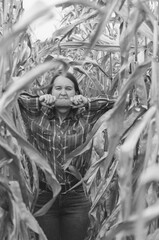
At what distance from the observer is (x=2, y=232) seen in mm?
895

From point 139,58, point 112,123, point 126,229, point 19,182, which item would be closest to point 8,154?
point 19,182

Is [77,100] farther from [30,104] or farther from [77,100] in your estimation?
[30,104]

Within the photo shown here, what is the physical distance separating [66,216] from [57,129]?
262 millimetres

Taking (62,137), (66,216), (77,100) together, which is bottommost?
(66,216)

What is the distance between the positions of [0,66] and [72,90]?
1.71 ft

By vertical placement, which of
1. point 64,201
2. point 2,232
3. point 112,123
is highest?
point 112,123

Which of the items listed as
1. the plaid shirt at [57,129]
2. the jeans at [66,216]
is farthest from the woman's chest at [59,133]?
the jeans at [66,216]

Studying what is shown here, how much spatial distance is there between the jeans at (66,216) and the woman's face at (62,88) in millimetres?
284

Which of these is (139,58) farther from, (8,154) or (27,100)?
(8,154)

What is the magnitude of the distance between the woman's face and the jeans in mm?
284

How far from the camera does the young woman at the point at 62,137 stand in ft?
4.36

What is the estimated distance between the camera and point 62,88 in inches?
51.7

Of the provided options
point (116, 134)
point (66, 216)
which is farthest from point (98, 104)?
point (116, 134)

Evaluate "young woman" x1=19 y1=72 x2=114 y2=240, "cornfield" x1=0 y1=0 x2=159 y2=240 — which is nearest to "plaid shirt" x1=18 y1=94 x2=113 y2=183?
"young woman" x1=19 y1=72 x2=114 y2=240
